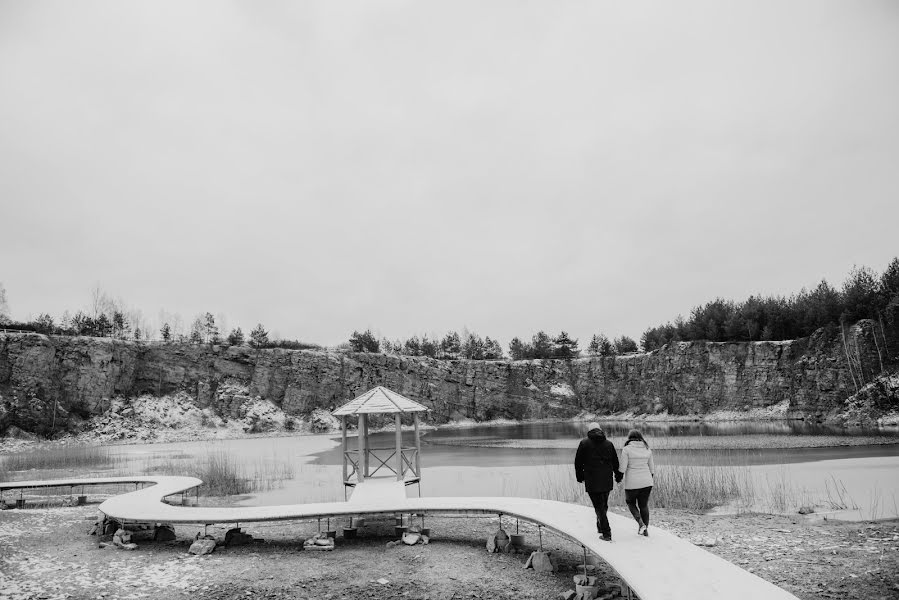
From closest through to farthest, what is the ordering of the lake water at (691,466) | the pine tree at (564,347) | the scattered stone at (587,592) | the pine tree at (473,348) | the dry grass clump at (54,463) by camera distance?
the scattered stone at (587,592) < the lake water at (691,466) < the dry grass clump at (54,463) < the pine tree at (564,347) < the pine tree at (473,348)

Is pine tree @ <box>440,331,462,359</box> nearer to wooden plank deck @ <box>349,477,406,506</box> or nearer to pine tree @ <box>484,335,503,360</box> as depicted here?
pine tree @ <box>484,335,503,360</box>

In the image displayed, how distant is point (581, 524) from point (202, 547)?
6732mm

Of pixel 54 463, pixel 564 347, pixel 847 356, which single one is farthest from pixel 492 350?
pixel 54 463

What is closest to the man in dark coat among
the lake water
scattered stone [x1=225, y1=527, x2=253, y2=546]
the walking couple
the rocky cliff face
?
the walking couple

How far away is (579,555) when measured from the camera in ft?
29.4

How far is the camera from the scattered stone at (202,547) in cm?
970

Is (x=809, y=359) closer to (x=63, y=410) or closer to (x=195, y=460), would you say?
(x=195, y=460)

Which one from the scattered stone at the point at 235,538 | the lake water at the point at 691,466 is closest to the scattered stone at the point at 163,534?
the scattered stone at the point at 235,538

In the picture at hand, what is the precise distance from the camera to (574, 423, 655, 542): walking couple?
24.6 feet

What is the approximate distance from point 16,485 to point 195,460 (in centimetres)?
1290

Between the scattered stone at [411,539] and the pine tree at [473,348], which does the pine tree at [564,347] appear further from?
the scattered stone at [411,539]

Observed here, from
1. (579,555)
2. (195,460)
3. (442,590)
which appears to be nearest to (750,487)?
(579,555)

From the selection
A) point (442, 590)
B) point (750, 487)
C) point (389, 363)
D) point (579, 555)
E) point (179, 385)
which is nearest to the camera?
point (442, 590)

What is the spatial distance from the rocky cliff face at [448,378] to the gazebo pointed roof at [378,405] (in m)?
47.6
